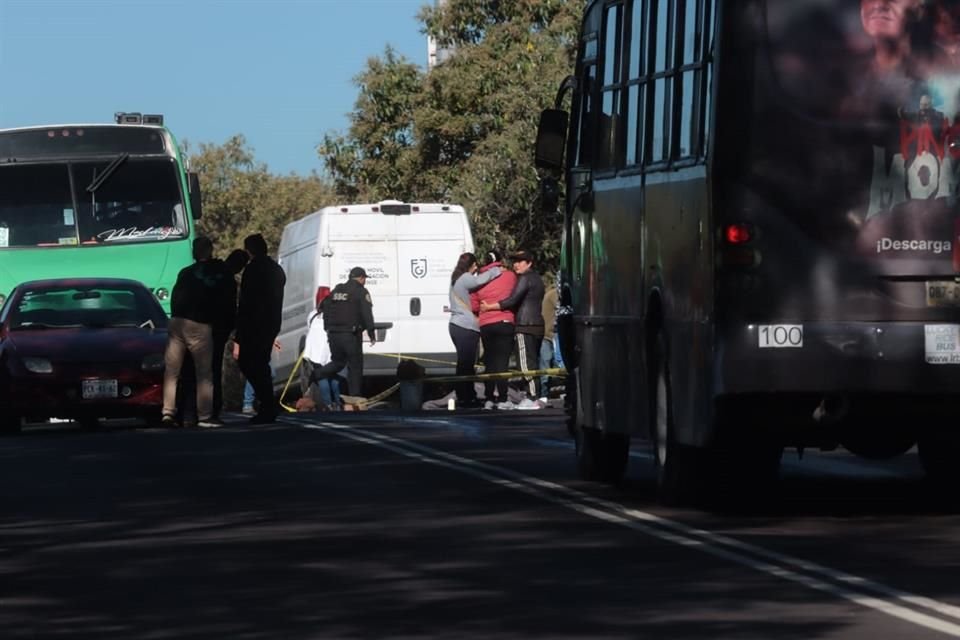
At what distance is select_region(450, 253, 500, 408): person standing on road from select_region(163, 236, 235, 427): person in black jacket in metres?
5.34

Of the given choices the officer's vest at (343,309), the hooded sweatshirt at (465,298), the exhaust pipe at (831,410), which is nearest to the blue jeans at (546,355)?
the hooded sweatshirt at (465,298)

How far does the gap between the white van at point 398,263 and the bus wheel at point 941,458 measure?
2027cm

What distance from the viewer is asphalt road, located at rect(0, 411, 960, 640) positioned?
9430 mm

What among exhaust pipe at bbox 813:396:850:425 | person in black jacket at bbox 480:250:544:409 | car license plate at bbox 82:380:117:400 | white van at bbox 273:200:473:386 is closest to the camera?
exhaust pipe at bbox 813:396:850:425

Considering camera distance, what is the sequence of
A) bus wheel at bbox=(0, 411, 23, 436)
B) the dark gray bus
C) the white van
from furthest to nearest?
the white van → bus wheel at bbox=(0, 411, 23, 436) → the dark gray bus

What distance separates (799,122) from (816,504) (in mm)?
2593

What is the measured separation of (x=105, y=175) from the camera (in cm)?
3145

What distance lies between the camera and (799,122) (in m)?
12.8

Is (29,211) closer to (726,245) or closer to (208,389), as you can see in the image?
(208,389)

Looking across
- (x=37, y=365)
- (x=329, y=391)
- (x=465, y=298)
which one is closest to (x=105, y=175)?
(x=329, y=391)

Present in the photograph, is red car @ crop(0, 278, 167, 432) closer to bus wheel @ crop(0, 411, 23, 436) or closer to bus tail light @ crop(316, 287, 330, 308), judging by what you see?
Answer: bus wheel @ crop(0, 411, 23, 436)

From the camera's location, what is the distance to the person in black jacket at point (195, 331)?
982 inches

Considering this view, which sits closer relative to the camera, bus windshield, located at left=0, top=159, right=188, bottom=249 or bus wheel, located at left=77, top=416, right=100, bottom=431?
bus wheel, located at left=77, top=416, right=100, bottom=431

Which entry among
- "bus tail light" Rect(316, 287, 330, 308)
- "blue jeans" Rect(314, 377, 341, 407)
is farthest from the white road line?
"bus tail light" Rect(316, 287, 330, 308)
